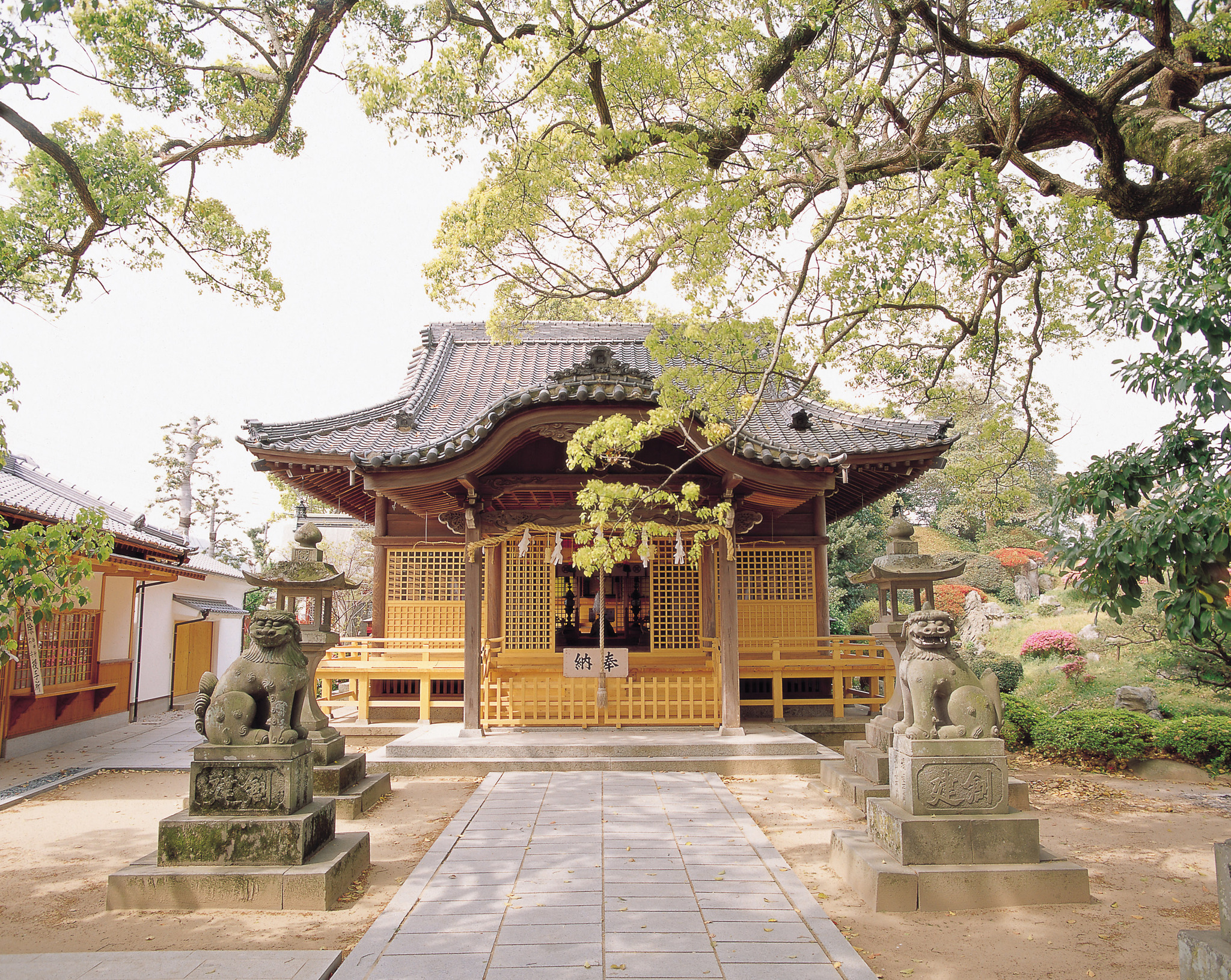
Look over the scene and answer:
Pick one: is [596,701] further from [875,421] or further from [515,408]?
[875,421]

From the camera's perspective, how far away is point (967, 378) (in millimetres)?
33219

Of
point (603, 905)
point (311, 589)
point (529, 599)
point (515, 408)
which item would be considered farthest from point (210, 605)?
point (603, 905)

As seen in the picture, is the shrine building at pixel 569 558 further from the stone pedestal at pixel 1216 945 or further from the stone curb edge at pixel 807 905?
the stone pedestal at pixel 1216 945

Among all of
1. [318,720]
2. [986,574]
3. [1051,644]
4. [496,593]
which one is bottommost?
[318,720]

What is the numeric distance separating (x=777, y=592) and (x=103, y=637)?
11.9 meters

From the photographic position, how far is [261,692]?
5.54 m

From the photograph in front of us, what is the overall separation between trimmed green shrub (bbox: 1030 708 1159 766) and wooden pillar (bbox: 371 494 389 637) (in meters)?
9.92

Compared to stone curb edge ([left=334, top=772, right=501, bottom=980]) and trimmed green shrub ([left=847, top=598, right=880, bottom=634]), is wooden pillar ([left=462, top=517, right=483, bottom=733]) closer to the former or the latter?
stone curb edge ([left=334, top=772, right=501, bottom=980])

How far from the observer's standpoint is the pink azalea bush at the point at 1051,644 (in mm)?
17281

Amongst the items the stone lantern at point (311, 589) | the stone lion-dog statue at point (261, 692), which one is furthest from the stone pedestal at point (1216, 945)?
the stone lantern at point (311, 589)

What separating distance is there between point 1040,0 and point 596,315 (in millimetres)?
11885

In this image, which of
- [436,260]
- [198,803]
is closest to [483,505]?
[436,260]

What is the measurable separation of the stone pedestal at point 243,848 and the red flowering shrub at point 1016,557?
84.0 feet

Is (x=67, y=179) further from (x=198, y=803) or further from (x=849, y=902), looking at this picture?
(x=849, y=902)
